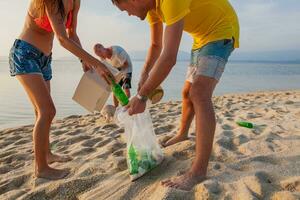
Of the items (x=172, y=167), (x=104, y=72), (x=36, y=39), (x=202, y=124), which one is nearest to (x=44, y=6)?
(x=36, y=39)

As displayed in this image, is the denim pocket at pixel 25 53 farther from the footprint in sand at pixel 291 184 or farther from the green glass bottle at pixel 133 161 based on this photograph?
the footprint in sand at pixel 291 184

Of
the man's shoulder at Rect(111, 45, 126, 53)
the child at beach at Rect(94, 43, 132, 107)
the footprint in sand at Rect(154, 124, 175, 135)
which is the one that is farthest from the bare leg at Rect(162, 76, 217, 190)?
the man's shoulder at Rect(111, 45, 126, 53)

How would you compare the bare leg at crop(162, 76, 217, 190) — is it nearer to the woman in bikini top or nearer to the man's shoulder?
the woman in bikini top

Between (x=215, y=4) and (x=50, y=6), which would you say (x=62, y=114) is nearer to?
(x=50, y=6)

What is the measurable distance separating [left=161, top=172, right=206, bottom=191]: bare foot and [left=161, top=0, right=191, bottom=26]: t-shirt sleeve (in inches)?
43.3

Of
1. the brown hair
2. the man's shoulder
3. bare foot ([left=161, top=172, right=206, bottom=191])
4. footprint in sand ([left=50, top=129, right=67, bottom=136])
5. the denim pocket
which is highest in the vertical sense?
the brown hair

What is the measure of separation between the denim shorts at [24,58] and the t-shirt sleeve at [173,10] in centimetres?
134

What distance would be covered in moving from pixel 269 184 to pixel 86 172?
1486 millimetres

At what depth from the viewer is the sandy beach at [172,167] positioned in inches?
102

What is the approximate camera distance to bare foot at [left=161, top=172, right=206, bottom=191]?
2.62m

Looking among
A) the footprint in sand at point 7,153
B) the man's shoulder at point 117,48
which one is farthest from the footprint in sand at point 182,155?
the man's shoulder at point 117,48

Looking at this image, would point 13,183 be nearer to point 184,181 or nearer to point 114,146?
point 114,146

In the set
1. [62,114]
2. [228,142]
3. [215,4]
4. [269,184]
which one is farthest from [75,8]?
[62,114]

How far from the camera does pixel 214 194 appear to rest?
8.19 ft
